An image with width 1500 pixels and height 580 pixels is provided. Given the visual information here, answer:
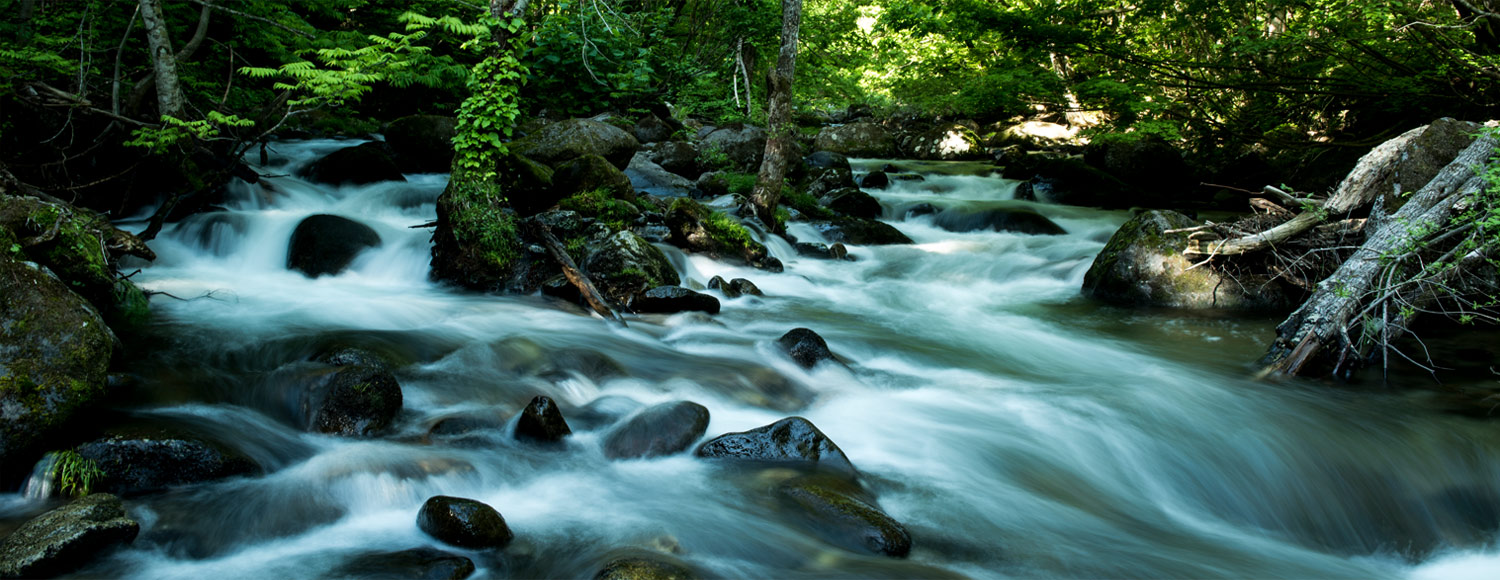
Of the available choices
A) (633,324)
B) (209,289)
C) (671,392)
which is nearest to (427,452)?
(671,392)

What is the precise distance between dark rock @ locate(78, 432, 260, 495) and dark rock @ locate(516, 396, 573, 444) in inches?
56.8

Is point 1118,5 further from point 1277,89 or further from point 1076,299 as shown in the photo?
point 1076,299

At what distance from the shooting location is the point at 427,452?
4.44 meters

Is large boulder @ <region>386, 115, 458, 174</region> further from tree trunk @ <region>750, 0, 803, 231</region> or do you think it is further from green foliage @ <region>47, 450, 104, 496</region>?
green foliage @ <region>47, 450, 104, 496</region>

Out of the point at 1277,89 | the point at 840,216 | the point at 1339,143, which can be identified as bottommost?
the point at 840,216

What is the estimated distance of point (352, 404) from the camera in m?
4.70

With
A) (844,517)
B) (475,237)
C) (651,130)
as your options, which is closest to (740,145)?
(651,130)

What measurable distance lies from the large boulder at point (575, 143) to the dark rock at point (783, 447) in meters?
8.11

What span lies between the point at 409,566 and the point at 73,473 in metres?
1.89

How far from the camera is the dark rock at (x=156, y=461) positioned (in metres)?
3.83

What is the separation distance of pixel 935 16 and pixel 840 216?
3486mm

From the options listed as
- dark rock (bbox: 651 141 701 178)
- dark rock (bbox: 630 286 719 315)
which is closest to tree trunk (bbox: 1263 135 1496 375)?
dark rock (bbox: 630 286 719 315)

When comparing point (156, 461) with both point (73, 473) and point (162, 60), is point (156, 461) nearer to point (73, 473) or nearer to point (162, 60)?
point (73, 473)

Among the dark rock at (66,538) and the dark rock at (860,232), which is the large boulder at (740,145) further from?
the dark rock at (66,538)
